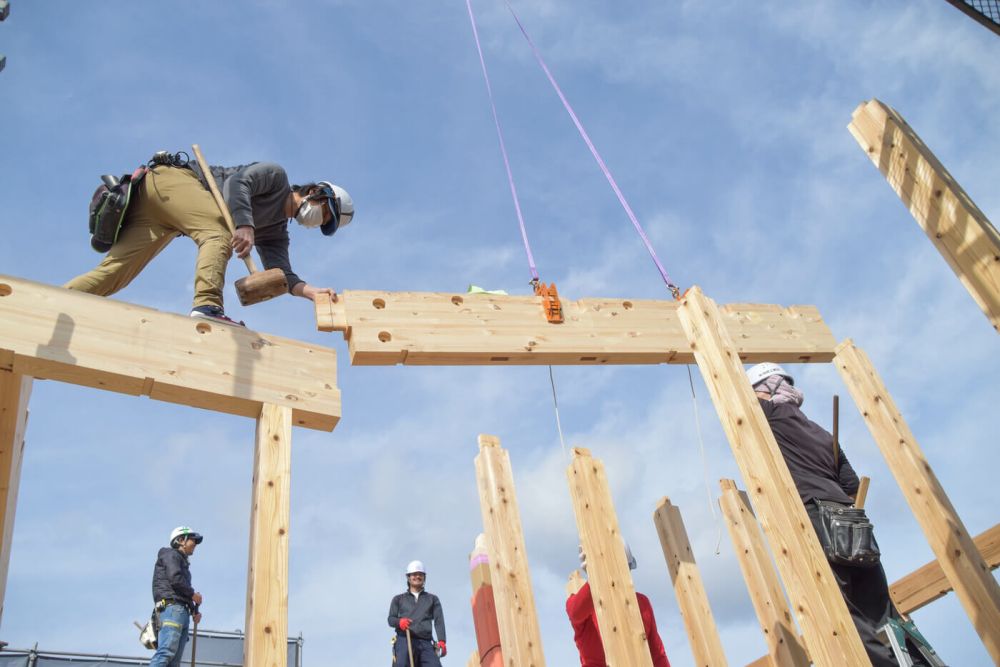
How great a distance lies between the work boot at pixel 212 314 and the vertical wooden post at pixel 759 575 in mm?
3349

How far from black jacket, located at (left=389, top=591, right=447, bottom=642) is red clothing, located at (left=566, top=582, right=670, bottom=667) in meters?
2.24

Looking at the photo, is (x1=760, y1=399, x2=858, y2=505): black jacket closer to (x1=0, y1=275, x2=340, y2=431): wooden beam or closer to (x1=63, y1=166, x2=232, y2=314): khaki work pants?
(x1=0, y1=275, x2=340, y2=431): wooden beam

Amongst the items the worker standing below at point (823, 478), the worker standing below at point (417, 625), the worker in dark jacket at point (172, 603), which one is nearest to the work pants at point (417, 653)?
the worker standing below at point (417, 625)

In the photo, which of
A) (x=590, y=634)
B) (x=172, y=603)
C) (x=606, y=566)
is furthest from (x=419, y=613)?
(x=606, y=566)

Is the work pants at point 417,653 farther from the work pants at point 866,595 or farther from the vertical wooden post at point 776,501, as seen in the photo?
the vertical wooden post at point 776,501

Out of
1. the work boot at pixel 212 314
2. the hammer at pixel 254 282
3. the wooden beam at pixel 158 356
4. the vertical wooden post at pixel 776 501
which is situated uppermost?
the hammer at pixel 254 282

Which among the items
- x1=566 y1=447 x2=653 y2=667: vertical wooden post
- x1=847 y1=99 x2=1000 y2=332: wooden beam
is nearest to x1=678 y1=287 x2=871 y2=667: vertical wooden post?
x1=847 y1=99 x2=1000 y2=332: wooden beam

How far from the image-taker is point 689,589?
16.6 ft

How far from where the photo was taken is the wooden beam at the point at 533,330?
423 cm

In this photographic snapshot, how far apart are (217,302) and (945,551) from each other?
3592 mm

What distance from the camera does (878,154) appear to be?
3432mm

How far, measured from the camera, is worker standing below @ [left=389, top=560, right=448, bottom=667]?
6.52m

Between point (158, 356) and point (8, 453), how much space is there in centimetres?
70

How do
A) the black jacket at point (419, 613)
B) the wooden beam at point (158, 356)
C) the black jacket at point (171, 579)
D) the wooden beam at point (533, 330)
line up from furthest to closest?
the black jacket at point (419, 613) → the black jacket at point (171, 579) → the wooden beam at point (533, 330) → the wooden beam at point (158, 356)
